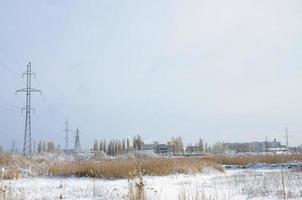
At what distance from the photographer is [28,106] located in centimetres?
2977

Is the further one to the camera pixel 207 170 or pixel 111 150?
pixel 111 150

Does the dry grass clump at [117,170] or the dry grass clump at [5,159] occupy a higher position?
the dry grass clump at [5,159]

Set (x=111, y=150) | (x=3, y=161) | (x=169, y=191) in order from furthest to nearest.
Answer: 1. (x=111, y=150)
2. (x=3, y=161)
3. (x=169, y=191)

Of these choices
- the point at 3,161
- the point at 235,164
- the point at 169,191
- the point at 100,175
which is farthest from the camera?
the point at 235,164

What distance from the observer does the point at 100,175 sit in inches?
776

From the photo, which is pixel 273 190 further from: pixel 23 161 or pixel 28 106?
pixel 28 106

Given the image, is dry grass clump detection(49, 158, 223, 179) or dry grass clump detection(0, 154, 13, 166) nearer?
dry grass clump detection(49, 158, 223, 179)

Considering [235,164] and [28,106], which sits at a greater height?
[28,106]

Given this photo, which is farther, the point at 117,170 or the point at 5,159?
the point at 5,159

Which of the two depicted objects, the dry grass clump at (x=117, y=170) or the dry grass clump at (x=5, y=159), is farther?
A: the dry grass clump at (x=5, y=159)

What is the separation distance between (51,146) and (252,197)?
208ft

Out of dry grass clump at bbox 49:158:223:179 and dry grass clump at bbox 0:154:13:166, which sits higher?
dry grass clump at bbox 0:154:13:166

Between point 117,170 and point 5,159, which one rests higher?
point 5,159

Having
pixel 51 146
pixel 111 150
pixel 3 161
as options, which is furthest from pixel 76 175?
pixel 111 150
